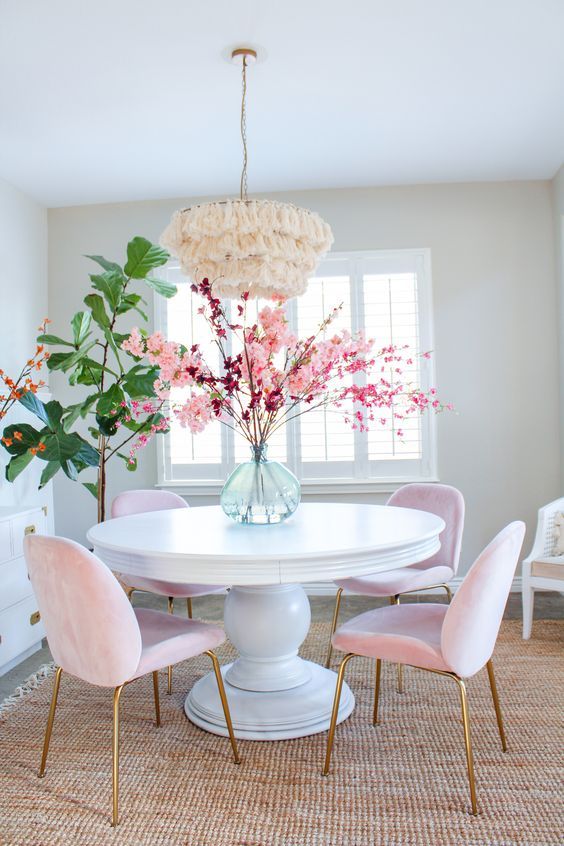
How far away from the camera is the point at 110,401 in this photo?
12.0ft

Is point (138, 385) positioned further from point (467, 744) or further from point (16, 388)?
point (467, 744)

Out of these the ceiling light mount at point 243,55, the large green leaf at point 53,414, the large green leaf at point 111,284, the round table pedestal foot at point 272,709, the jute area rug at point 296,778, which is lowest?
the jute area rug at point 296,778

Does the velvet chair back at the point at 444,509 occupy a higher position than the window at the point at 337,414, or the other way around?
the window at the point at 337,414

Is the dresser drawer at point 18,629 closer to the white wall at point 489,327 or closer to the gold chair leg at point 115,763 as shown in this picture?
the gold chair leg at point 115,763

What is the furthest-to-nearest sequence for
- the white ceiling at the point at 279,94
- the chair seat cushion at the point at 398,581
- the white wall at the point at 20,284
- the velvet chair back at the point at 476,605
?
the white wall at the point at 20,284, the chair seat cushion at the point at 398,581, the white ceiling at the point at 279,94, the velvet chair back at the point at 476,605

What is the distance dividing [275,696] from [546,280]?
3.26 m

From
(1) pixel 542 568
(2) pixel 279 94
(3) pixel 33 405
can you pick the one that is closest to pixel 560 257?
(1) pixel 542 568

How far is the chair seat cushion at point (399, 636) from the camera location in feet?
6.45

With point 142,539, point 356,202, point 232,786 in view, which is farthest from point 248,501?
point 356,202

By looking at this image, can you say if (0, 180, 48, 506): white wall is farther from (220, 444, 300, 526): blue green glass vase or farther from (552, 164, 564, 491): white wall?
(552, 164, 564, 491): white wall

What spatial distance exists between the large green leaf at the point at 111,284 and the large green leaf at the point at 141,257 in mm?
72

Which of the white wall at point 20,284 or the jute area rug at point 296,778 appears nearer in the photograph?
the jute area rug at point 296,778

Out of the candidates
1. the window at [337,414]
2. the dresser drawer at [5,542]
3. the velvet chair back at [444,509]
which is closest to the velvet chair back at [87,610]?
the dresser drawer at [5,542]

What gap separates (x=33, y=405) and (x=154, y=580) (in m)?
1.22
